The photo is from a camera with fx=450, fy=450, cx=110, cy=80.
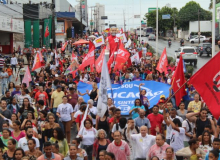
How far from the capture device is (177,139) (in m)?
8.94

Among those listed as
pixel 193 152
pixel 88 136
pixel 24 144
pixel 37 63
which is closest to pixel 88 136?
pixel 88 136

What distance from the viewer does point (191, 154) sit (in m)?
7.68

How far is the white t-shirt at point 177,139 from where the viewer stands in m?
8.93

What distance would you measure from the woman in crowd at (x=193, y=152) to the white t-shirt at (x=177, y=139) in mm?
1155

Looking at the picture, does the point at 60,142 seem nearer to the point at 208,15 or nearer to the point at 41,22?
the point at 41,22

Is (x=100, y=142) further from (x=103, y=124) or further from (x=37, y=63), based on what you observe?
(x=37, y=63)

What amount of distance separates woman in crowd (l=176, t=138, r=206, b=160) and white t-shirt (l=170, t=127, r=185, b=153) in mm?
1155

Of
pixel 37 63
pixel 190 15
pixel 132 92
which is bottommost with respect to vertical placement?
pixel 132 92

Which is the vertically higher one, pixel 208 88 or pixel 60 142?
pixel 208 88

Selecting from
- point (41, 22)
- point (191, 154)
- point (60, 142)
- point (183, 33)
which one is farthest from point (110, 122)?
point (183, 33)

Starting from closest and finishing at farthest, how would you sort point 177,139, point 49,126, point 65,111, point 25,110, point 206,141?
point 206,141, point 177,139, point 49,126, point 25,110, point 65,111

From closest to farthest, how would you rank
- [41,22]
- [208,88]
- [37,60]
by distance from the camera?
1. [208,88]
2. [37,60]
3. [41,22]

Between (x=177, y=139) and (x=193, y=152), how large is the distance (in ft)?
4.14

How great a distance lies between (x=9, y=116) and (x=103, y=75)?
114 inches
